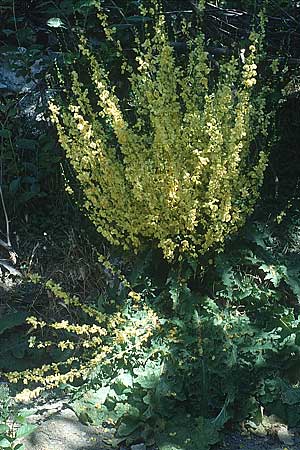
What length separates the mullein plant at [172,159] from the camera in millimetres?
3414

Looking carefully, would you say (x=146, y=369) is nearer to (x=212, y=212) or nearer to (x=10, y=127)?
(x=212, y=212)

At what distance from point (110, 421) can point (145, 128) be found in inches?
60.1

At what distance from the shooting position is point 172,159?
3434 mm

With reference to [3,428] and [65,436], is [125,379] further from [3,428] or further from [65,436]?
[3,428]

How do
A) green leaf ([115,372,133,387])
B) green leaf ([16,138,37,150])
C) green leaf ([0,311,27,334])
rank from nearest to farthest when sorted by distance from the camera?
1. green leaf ([115,372,133,387])
2. green leaf ([0,311,27,334])
3. green leaf ([16,138,37,150])

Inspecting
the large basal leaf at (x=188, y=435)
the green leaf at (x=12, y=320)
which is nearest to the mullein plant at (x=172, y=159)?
the green leaf at (x=12, y=320)

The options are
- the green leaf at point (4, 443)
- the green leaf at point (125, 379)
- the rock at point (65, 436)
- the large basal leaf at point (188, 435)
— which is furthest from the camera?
the green leaf at point (125, 379)

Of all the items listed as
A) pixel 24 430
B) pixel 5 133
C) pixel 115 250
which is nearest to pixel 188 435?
pixel 24 430

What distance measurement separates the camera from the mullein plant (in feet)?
11.2

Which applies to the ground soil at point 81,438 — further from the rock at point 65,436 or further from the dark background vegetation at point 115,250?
the dark background vegetation at point 115,250

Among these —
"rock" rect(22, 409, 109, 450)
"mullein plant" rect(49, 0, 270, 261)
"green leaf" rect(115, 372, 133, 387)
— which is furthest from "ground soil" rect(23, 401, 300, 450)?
"mullein plant" rect(49, 0, 270, 261)

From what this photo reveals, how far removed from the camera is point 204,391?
10.8 ft

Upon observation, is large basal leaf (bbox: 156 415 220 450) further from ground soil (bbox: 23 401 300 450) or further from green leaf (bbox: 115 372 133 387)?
green leaf (bbox: 115 372 133 387)

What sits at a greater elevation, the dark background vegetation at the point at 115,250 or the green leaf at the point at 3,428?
the dark background vegetation at the point at 115,250
